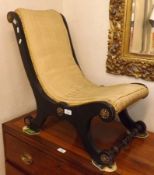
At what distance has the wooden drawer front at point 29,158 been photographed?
45.8 inches

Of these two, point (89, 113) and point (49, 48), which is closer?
point (89, 113)

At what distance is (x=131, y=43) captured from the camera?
1320mm

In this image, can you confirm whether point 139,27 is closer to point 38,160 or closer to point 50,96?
point 50,96

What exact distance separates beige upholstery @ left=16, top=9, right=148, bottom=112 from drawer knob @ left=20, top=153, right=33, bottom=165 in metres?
0.36

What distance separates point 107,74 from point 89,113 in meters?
0.54

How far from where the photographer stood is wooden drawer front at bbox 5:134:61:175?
1162mm

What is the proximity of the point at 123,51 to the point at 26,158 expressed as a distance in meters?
0.79

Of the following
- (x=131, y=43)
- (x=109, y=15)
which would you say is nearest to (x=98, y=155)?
(x=131, y=43)

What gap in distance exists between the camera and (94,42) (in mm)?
1508

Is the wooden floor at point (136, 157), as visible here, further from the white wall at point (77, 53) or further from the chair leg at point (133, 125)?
the white wall at point (77, 53)

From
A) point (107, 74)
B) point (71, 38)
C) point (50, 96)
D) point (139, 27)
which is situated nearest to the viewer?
point (50, 96)

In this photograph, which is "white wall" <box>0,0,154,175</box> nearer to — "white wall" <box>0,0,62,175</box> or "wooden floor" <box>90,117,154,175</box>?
"white wall" <box>0,0,62,175</box>

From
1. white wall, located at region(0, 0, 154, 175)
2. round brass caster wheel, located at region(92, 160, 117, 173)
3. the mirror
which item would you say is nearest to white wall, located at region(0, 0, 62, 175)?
white wall, located at region(0, 0, 154, 175)

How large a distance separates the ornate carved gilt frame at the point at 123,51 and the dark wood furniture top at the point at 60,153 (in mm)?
322
